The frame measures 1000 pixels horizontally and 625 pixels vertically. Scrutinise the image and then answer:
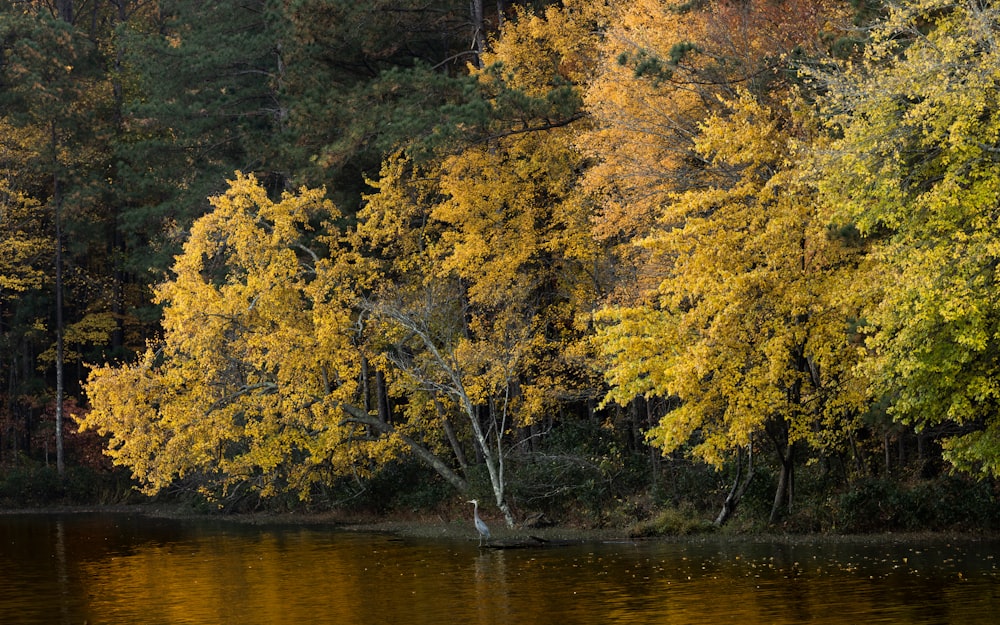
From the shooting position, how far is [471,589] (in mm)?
20938

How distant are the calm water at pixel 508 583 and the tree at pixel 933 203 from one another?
306cm

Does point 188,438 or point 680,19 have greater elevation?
point 680,19

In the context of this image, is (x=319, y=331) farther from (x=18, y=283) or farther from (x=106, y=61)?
(x=106, y=61)

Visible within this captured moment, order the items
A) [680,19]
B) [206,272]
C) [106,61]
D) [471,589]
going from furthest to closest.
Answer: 1. [106,61]
2. [206,272]
3. [680,19]
4. [471,589]

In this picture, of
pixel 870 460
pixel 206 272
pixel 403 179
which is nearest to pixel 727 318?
pixel 870 460

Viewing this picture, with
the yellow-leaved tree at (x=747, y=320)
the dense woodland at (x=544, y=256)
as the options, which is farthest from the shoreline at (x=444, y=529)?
the yellow-leaved tree at (x=747, y=320)

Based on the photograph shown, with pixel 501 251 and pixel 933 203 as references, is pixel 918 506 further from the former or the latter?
pixel 501 251

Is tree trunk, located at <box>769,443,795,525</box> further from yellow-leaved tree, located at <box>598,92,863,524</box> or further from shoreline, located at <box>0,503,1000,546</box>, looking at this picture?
shoreline, located at <box>0,503,1000,546</box>

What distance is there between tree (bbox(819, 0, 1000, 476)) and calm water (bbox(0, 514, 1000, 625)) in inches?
121

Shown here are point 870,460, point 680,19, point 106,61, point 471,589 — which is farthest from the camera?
point 106,61

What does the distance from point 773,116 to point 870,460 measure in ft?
26.7

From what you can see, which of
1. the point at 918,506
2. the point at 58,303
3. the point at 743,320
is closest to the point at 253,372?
the point at 743,320

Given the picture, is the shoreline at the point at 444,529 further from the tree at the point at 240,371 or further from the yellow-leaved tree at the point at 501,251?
the tree at the point at 240,371

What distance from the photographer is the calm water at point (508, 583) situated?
17375 millimetres
